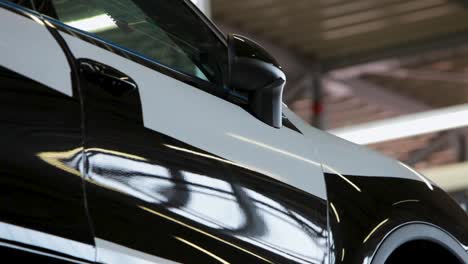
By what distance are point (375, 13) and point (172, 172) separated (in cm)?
1022

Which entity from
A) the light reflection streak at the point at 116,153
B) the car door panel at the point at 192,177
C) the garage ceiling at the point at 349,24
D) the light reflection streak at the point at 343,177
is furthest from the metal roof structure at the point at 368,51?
the light reflection streak at the point at 116,153

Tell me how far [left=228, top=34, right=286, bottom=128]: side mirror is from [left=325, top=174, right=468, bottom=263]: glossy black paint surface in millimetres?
247

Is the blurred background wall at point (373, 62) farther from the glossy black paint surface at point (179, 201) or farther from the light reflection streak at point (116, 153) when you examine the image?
the light reflection streak at point (116, 153)

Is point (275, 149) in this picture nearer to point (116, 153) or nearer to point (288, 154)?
point (288, 154)

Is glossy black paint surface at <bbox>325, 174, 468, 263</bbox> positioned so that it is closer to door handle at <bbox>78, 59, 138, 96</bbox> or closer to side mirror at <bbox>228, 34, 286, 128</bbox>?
side mirror at <bbox>228, 34, 286, 128</bbox>

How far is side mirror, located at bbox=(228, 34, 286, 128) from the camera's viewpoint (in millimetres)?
2768

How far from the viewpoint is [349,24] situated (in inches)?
497

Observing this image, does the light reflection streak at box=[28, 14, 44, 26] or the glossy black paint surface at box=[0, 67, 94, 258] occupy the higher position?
the light reflection streak at box=[28, 14, 44, 26]

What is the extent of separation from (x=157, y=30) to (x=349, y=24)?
33.1 ft

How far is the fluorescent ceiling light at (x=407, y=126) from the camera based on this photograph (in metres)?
12.9

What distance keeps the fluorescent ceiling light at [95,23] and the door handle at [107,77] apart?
0.36 ft

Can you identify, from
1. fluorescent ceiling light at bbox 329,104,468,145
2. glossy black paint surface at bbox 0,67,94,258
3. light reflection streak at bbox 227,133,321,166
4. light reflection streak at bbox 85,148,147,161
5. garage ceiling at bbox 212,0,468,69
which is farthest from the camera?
fluorescent ceiling light at bbox 329,104,468,145

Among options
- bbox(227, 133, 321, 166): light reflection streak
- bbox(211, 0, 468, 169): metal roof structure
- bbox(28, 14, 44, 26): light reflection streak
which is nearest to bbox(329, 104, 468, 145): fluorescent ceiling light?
bbox(211, 0, 468, 169): metal roof structure

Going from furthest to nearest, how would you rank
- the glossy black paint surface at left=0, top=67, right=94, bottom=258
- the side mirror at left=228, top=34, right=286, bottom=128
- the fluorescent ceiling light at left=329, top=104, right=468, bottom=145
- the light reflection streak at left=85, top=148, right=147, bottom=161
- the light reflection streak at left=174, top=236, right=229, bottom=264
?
the fluorescent ceiling light at left=329, top=104, right=468, bottom=145 < the side mirror at left=228, top=34, right=286, bottom=128 < the light reflection streak at left=174, top=236, right=229, bottom=264 < the light reflection streak at left=85, top=148, right=147, bottom=161 < the glossy black paint surface at left=0, top=67, right=94, bottom=258
